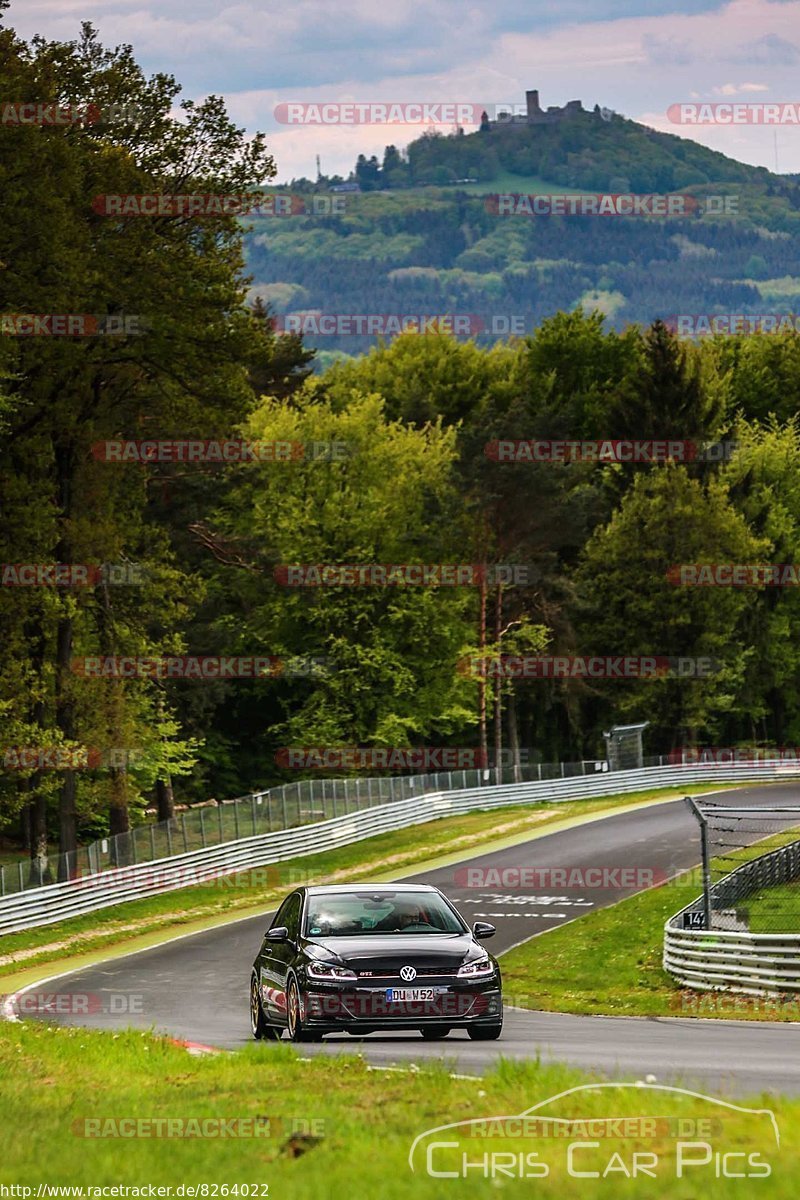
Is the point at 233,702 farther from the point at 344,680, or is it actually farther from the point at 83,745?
the point at 83,745

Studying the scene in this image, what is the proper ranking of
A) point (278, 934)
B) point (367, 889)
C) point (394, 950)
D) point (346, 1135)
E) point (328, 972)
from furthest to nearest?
point (367, 889) → point (278, 934) → point (394, 950) → point (328, 972) → point (346, 1135)

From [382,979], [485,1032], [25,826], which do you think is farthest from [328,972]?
[25,826]

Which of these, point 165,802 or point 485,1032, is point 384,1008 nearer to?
point 485,1032

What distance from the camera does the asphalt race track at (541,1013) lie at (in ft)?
42.3

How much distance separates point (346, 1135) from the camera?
7961 millimetres

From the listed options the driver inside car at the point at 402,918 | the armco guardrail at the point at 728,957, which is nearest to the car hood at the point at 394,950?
the driver inside car at the point at 402,918

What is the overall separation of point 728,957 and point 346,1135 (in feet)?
52.2

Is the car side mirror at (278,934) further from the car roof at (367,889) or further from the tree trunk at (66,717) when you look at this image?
the tree trunk at (66,717)

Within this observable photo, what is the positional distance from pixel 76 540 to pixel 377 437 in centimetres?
3269

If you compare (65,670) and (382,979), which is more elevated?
(382,979)

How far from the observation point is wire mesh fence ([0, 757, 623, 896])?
129 feet

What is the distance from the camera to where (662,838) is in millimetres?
46125

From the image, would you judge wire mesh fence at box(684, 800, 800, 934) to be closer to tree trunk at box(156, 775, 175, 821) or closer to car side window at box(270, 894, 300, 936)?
car side window at box(270, 894, 300, 936)

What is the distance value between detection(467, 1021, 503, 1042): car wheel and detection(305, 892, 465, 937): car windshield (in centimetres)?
101
